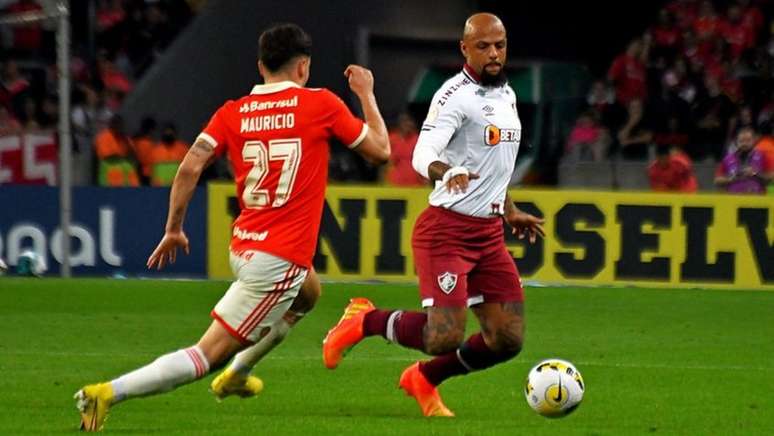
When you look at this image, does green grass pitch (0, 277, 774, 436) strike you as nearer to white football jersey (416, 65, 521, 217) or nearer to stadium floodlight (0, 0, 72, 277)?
stadium floodlight (0, 0, 72, 277)

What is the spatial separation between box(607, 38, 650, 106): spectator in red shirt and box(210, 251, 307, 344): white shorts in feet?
55.5

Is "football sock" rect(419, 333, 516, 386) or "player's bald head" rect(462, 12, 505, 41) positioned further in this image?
"football sock" rect(419, 333, 516, 386)

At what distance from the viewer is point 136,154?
931 inches

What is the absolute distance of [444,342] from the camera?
9734 mm

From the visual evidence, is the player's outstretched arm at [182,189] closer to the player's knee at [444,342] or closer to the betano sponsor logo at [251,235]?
the betano sponsor logo at [251,235]

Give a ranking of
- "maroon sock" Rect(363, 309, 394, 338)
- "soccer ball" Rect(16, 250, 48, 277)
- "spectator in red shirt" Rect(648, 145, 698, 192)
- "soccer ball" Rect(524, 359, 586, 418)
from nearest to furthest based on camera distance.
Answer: "soccer ball" Rect(524, 359, 586, 418) < "maroon sock" Rect(363, 309, 394, 338) < "soccer ball" Rect(16, 250, 48, 277) < "spectator in red shirt" Rect(648, 145, 698, 192)

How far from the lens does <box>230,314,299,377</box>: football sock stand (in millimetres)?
9594

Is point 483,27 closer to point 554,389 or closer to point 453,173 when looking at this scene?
point 453,173

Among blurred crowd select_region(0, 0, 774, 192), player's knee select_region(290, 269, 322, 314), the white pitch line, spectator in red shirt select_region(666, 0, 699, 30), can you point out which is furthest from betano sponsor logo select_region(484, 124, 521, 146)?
spectator in red shirt select_region(666, 0, 699, 30)

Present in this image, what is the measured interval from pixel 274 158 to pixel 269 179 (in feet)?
0.35

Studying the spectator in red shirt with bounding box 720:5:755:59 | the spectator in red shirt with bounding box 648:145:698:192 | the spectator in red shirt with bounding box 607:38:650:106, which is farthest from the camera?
the spectator in red shirt with bounding box 607:38:650:106

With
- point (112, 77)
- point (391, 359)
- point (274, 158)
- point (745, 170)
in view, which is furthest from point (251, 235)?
point (112, 77)

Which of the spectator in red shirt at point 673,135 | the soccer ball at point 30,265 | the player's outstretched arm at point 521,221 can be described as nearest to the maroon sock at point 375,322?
the player's outstretched arm at point 521,221

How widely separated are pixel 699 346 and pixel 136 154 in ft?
36.5
